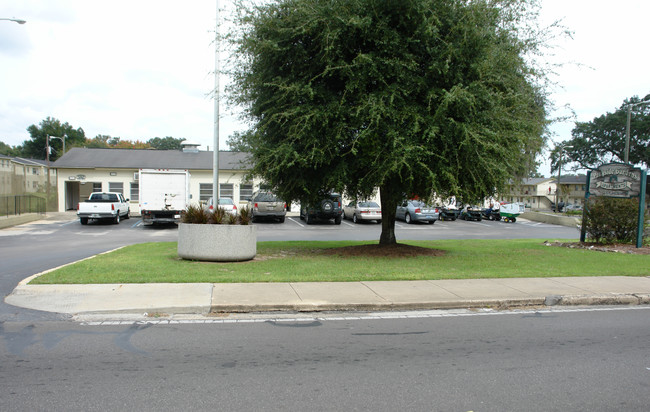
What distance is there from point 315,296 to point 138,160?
32.0 m

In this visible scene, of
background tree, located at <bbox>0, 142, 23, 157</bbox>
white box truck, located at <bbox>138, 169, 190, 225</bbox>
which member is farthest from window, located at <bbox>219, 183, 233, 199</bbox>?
background tree, located at <bbox>0, 142, 23, 157</bbox>

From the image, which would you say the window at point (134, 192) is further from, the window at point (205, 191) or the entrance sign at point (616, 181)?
the entrance sign at point (616, 181)

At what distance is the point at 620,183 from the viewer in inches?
613

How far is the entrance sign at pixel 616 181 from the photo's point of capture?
50.4 feet

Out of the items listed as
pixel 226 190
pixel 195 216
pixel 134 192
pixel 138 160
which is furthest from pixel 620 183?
pixel 138 160

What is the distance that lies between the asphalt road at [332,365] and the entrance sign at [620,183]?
10.0 meters

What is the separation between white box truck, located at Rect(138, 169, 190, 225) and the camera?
23.2 metres

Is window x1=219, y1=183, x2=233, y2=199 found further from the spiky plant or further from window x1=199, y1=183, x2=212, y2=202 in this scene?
the spiky plant

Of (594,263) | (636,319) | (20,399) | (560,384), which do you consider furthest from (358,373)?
(594,263)

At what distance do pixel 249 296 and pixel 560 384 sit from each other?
4.77m

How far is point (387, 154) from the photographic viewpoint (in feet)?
35.9

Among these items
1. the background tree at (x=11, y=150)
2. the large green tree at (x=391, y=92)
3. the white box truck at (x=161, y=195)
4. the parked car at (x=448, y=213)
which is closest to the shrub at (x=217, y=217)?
the large green tree at (x=391, y=92)

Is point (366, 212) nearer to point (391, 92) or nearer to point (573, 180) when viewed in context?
point (391, 92)

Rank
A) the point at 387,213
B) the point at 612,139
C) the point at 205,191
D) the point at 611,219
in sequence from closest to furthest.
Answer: the point at 387,213
the point at 611,219
the point at 205,191
the point at 612,139
